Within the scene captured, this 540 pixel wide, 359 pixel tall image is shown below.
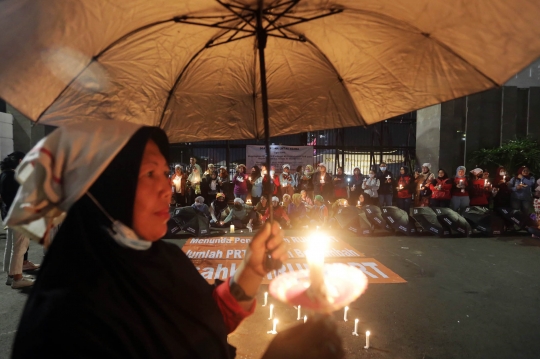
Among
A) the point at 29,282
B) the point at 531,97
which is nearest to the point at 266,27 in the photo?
the point at 29,282

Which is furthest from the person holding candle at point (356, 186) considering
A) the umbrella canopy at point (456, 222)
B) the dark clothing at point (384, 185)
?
the umbrella canopy at point (456, 222)

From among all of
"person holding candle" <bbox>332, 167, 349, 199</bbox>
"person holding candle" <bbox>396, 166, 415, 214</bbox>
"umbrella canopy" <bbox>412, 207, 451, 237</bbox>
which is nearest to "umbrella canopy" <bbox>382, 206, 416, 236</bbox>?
"umbrella canopy" <bbox>412, 207, 451, 237</bbox>

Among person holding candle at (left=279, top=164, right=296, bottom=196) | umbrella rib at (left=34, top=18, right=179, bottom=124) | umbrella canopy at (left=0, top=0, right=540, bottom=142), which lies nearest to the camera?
umbrella canopy at (left=0, top=0, right=540, bottom=142)

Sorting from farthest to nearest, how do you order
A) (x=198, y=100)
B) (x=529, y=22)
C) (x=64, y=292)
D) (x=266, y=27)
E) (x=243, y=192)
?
(x=243, y=192) < (x=198, y=100) < (x=266, y=27) < (x=529, y=22) < (x=64, y=292)

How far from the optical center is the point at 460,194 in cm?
1035

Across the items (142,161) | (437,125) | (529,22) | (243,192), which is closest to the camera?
(142,161)

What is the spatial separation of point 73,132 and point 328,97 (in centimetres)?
237

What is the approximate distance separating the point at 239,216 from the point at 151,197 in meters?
8.89

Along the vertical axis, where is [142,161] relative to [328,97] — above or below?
below

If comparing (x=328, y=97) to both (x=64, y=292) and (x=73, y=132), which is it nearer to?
(x=73, y=132)

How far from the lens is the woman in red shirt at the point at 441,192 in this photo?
10336mm

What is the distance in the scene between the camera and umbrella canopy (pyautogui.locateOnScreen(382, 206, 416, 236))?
29.9 ft

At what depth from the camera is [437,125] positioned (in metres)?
16.2

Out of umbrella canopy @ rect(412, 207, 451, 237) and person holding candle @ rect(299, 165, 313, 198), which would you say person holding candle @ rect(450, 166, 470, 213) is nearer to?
umbrella canopy @ rect(412, 207, 451, 237)
